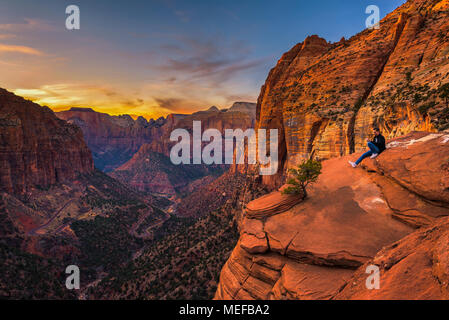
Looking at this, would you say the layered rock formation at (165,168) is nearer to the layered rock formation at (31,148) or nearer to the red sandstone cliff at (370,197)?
the layered rock formation at (31,148)

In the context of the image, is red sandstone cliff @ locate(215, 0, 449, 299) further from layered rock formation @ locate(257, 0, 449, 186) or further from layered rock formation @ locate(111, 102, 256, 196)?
layered rock formation @ locate(111, 102, 256, 196)

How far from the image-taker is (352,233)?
952cm

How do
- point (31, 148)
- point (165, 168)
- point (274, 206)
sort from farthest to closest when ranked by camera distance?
point (165, 168) → point (31, 148) → point (274, 206)

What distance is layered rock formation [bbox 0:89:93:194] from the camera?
56938 millimetres

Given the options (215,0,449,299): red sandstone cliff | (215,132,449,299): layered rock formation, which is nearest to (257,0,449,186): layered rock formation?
(215,0,449,299): red sandstone cliff

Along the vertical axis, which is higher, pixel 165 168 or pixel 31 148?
pixel 31 148

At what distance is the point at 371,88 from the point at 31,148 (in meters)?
91.0

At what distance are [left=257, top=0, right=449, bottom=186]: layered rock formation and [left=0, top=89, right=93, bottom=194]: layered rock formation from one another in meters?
74.6

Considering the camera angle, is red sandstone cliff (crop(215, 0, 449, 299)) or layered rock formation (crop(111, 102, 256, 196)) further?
layered rock formation (crop(111, 102, 256, 196))

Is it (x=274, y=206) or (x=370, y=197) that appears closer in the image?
(x=370, y=197)

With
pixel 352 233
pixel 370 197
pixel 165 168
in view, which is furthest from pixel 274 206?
pixel 165 168

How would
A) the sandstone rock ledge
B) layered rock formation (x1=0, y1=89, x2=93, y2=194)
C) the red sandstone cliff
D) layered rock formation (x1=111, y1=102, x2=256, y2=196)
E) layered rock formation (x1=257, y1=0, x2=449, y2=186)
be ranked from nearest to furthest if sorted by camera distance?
the red sandstone cliff
the sandstone rock ledge
layered rock formation (x1=257, y1=0, x2=449, y2=186)
layered rock formation (x1=0, y1=89, x2=93, y2=194)
layered rock formation (x1=111, y1=102, x2=256, y2=196)

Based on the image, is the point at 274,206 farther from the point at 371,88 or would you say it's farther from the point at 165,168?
the point at 165,168

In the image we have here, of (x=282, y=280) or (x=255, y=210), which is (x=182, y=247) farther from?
(x=282, y=280)
